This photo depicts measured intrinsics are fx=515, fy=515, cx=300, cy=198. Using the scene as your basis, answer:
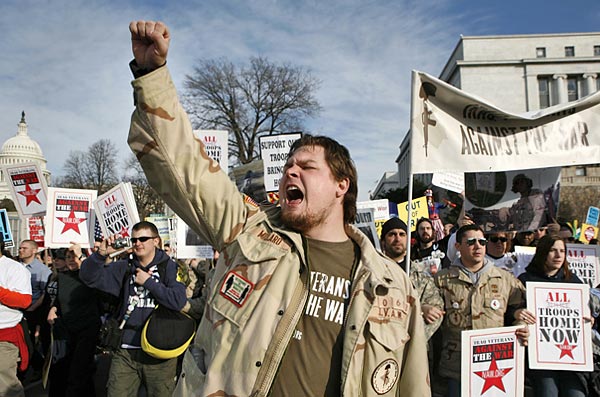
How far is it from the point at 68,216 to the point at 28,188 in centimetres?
195

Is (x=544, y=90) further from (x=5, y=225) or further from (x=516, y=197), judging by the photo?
(x=5, y=225)

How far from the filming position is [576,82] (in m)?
66.4

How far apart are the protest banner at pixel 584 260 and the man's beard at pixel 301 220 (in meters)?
5.36

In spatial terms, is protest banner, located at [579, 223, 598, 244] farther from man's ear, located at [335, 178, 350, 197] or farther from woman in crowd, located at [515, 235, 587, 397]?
man's ear, located at [335, 178, 350, 197]

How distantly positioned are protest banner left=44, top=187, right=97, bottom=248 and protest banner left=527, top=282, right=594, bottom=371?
5.51m

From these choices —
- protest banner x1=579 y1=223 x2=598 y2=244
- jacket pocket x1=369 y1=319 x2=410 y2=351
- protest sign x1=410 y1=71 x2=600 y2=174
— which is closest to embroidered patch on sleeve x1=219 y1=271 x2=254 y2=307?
jacket pocket x1=369 y1=319 x2=410 y2=351

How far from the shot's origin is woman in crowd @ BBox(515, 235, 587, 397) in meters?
4.41

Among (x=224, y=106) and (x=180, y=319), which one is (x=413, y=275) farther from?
(x=224, y=106)

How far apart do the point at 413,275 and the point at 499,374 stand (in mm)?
1035

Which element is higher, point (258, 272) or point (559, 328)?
point (258, 272)

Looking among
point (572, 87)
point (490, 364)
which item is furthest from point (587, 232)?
point (572, 87)

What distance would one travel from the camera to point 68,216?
7.01m

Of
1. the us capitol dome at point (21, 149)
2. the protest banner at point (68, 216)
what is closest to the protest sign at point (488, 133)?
the protest banner at point (68, 216)

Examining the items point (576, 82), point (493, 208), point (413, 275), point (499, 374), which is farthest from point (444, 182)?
point (576, 82)
